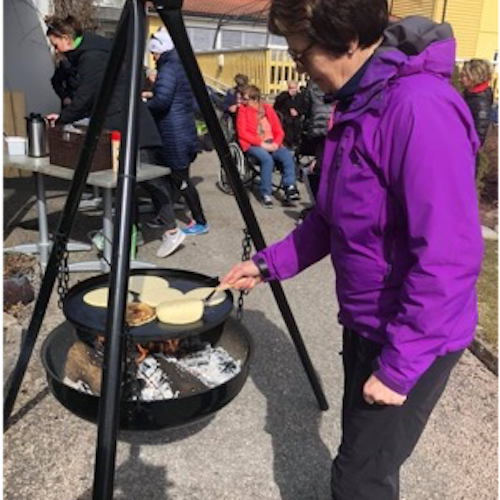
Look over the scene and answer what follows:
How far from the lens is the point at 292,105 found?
3.74 meters

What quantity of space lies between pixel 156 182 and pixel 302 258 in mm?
2261

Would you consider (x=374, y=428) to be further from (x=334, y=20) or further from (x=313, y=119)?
(x=313, y=119)

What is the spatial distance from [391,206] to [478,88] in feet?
13.6

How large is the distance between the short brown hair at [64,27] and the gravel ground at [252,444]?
0.78 m

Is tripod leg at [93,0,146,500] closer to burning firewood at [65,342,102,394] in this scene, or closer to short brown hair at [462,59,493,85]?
burning firewood at [65,342,102,394]

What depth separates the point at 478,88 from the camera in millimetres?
5012

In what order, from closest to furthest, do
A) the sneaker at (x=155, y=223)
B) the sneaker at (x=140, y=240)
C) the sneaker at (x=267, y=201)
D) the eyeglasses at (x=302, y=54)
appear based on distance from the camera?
1. the eyeglasses at (x=302, y=54)
2. the sneaker at (x=140, y=240)
3. the sneaker at (x=155, y=223)
4. the sneaker at (x=267, y=201)

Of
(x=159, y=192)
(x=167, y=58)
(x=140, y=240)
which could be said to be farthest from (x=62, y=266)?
(x=167, y=58)

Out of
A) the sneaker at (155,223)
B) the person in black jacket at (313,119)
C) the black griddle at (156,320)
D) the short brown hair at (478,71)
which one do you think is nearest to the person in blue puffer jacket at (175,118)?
the sneaker at (155,223)

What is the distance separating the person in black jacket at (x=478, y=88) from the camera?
4926 millimetres

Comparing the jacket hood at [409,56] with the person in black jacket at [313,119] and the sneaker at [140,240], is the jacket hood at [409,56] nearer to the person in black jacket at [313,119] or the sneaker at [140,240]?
the person in black jacket at [313,119]

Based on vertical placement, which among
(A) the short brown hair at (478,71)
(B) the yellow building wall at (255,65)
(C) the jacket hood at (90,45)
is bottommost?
(A) the short brown hair at (478,71)

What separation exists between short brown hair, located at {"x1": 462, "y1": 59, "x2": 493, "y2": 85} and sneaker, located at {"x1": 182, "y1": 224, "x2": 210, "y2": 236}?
274 centimetres

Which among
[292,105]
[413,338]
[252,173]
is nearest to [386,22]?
[413,338]
